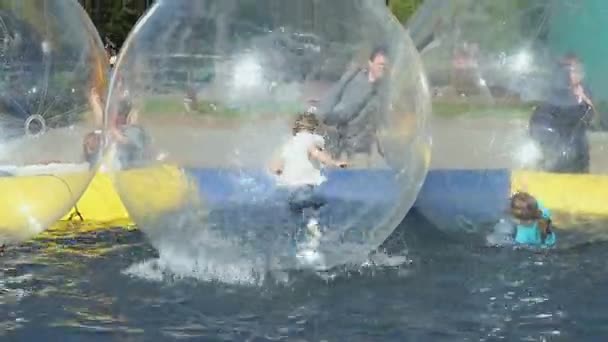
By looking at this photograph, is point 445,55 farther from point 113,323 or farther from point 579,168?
point 113,323

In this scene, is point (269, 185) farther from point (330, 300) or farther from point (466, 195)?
point (466, 195)

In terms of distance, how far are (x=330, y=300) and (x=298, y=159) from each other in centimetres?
56

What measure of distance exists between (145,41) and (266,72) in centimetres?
58

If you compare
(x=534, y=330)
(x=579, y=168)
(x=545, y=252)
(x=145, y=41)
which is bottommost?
(x=534, y=330)

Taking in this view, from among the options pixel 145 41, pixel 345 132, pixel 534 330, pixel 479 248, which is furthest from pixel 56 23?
pixel 534 330

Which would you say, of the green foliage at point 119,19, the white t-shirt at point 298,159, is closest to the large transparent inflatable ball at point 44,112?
the white t-shirt at point 298,159

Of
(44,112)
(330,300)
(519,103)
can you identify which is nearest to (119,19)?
(44,112)

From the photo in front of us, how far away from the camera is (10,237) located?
495 centimetres

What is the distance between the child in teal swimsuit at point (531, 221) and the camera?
4.80 metres

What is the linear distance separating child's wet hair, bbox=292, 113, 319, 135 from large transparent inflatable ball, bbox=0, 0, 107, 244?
4.08ft

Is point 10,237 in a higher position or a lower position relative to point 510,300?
higher

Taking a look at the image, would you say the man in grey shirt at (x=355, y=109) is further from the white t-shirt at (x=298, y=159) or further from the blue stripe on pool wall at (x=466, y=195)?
the blue stripe on pool wall at (x=466, y=195)

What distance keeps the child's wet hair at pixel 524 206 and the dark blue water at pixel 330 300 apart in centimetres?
19

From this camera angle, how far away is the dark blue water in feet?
11.9
